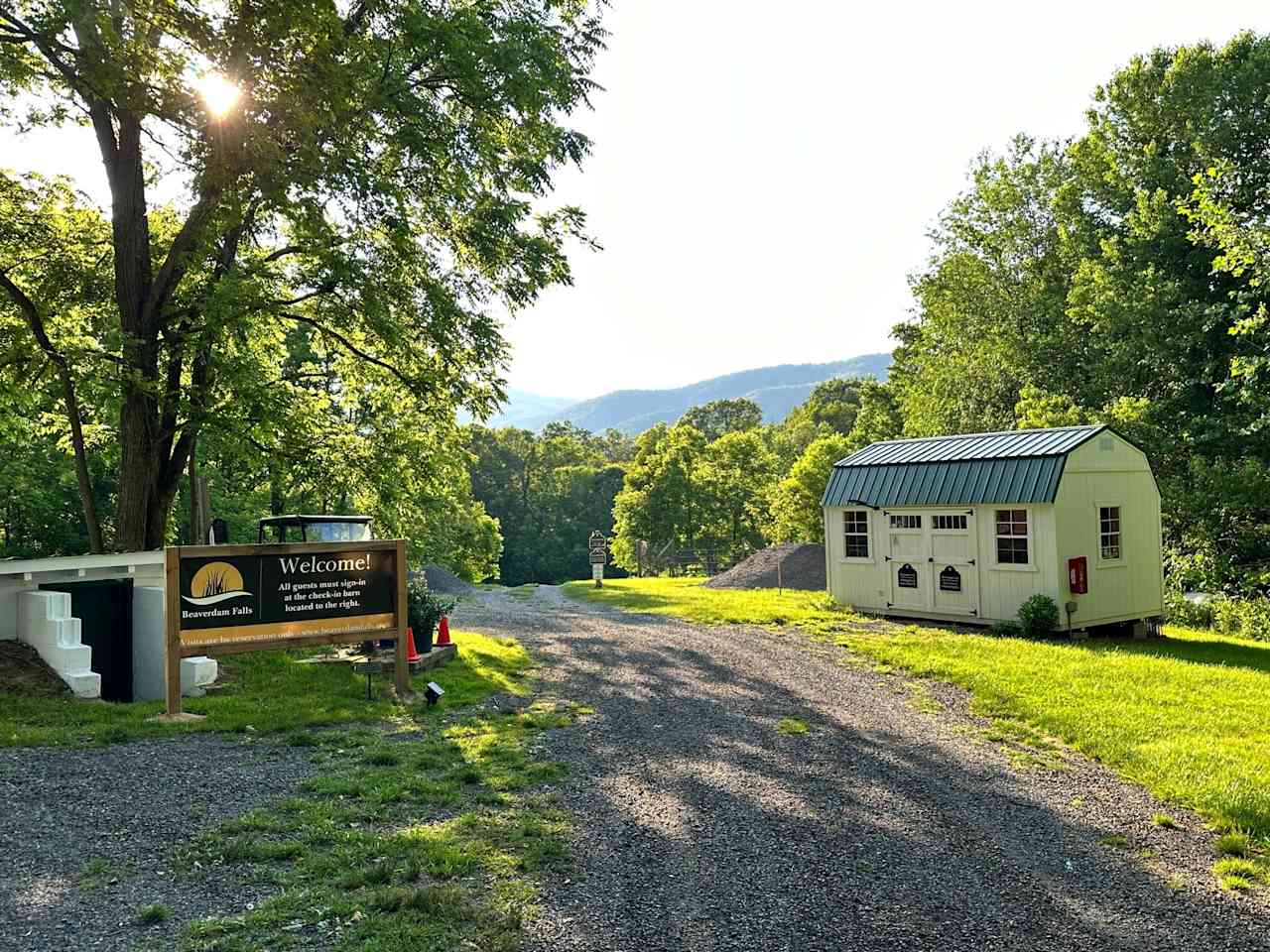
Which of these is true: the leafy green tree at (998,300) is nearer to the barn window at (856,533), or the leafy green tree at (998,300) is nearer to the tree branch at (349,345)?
the barn window at (856,533)

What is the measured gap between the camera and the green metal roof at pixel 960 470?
1565cm

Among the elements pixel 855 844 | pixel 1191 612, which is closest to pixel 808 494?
pixel 1191 612

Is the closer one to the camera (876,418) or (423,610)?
(423,610)

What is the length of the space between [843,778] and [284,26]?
10515 millimetres

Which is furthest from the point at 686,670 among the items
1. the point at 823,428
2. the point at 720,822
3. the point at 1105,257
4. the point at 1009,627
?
the point at 823,428

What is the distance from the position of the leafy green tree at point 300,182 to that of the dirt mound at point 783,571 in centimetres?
1645

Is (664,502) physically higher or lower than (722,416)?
lower

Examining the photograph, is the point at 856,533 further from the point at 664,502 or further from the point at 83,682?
the point at 664,502

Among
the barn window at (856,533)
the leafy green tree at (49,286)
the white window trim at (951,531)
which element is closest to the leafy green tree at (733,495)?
the barn window at (856,533)

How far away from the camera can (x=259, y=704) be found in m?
9.57

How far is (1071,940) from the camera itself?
4.33 metres

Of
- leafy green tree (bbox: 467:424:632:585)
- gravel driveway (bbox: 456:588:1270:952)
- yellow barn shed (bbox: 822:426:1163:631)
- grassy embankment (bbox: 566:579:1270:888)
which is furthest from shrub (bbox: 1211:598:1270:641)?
leafy green tree (bbox: 467:424:632:585)

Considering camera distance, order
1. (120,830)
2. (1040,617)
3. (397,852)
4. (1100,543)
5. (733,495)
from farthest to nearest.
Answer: (733,495)
(1100,543)
(1040,617)
(120,830)
(397,852)

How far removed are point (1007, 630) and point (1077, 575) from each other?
5.22ft
